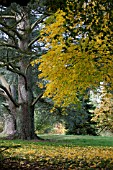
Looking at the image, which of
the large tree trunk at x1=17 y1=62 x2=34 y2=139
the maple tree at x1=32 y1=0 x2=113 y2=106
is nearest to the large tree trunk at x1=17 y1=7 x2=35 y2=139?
the large tree trunk at x1=17 y1=62 x2=34 y2=139

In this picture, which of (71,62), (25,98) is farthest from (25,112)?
(71,62)

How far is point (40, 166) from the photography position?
19.4ft

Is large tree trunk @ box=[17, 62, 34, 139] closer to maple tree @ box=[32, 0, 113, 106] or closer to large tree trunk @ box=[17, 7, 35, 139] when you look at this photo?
large tree trunk @ box=[17, 7, 35, 139]

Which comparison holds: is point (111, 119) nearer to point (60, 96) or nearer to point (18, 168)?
point (60, 96)

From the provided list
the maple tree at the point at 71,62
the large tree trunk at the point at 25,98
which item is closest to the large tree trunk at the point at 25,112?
the large tree trunk at the point at 25,98

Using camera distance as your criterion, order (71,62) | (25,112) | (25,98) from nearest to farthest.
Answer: (71,62) < (25,112) < (25,98)

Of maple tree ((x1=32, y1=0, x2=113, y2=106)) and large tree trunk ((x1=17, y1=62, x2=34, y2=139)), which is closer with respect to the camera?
maple tree ((x1=32, y1=0, x2=113, y2=106))

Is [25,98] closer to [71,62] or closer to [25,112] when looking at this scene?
[25,112]

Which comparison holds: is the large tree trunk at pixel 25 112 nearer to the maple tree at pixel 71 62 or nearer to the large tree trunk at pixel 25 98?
the large tree trunk at pixel 25 98

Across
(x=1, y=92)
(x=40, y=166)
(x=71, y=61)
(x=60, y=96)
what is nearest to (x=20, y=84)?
(x=1, y=92)

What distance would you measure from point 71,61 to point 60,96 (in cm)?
227

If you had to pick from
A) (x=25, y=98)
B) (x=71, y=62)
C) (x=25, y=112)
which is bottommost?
(x=25, y=112)

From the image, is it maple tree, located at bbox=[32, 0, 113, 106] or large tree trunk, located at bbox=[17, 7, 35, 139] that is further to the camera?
large tree trunk, located at bbox=[17, 7, 35, 139]

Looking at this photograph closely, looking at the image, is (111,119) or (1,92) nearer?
(1,92)
